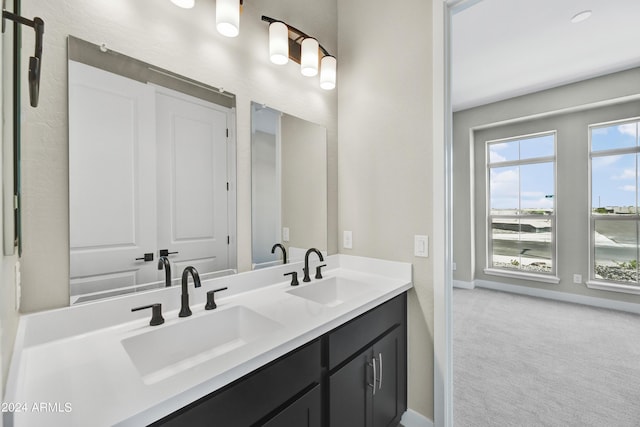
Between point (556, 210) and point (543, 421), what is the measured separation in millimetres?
3248

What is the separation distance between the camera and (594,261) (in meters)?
3.66

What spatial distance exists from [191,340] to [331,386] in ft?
1.90

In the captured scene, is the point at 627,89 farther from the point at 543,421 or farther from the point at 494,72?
the point at 543,421

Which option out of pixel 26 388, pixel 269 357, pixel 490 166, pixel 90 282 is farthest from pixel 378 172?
pixel 490 166

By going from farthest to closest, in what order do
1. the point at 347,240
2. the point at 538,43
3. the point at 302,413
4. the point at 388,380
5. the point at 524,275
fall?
the point at 524,275 < the point at 538,43 < the point at 347,240 < the point at 388,380 < the point at 302,413

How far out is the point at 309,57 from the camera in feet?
5.52

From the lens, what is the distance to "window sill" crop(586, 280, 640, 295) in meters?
3.38

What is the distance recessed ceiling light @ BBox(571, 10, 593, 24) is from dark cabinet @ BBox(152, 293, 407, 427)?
2.95 m

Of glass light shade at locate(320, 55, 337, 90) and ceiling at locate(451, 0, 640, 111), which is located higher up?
ceiling at locate(451, 0, 640, 111)

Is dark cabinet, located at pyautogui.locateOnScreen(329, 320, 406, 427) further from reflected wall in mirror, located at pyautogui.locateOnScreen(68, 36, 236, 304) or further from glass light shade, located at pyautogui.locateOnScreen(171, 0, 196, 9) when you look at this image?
glass light shade, located at pyautogui.locateOnScreen(171, 0, 196, 9)

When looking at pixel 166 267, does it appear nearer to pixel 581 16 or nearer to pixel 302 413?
pixel 302 413

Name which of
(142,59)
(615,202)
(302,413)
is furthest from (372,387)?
(615,202)

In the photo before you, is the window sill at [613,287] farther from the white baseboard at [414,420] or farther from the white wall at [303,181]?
the white wall at [303,181]

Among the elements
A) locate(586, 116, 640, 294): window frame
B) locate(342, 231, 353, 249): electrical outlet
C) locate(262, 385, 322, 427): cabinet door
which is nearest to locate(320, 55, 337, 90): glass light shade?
locate(342, 231, 353, 249): electrical outlet
